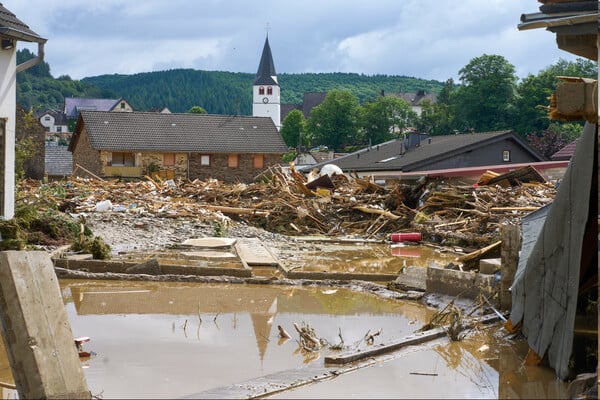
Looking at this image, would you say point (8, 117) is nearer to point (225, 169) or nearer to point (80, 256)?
point (80, 256)

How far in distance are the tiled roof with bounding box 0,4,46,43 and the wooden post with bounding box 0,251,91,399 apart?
11.7 meters

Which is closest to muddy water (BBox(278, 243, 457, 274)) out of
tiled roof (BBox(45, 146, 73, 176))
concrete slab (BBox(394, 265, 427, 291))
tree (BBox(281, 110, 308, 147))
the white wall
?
concrete slab (BBox(394, 265, 427, 291))

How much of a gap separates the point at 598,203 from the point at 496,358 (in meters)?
2.27

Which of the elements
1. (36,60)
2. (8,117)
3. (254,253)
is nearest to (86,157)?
(36,60)

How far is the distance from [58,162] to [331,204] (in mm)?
34614

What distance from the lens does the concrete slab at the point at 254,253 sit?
17922 millimetres

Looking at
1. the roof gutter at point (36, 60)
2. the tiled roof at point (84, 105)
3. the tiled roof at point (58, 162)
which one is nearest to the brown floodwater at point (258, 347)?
the roof gutter at point (36, 60)

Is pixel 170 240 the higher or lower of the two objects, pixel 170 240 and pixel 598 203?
the lower

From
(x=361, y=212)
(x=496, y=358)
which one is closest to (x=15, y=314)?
(x=496, y=358)

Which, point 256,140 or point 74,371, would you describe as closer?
point 74,371

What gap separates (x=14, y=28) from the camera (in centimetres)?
1720

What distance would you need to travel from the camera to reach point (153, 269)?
15195 millimetres

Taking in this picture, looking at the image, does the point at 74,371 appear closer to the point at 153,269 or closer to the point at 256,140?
the point at 153,269

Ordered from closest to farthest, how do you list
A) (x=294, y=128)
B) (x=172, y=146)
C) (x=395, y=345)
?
(x=395, y=345) → (x=172, y=146) → (x=294, y=128)
